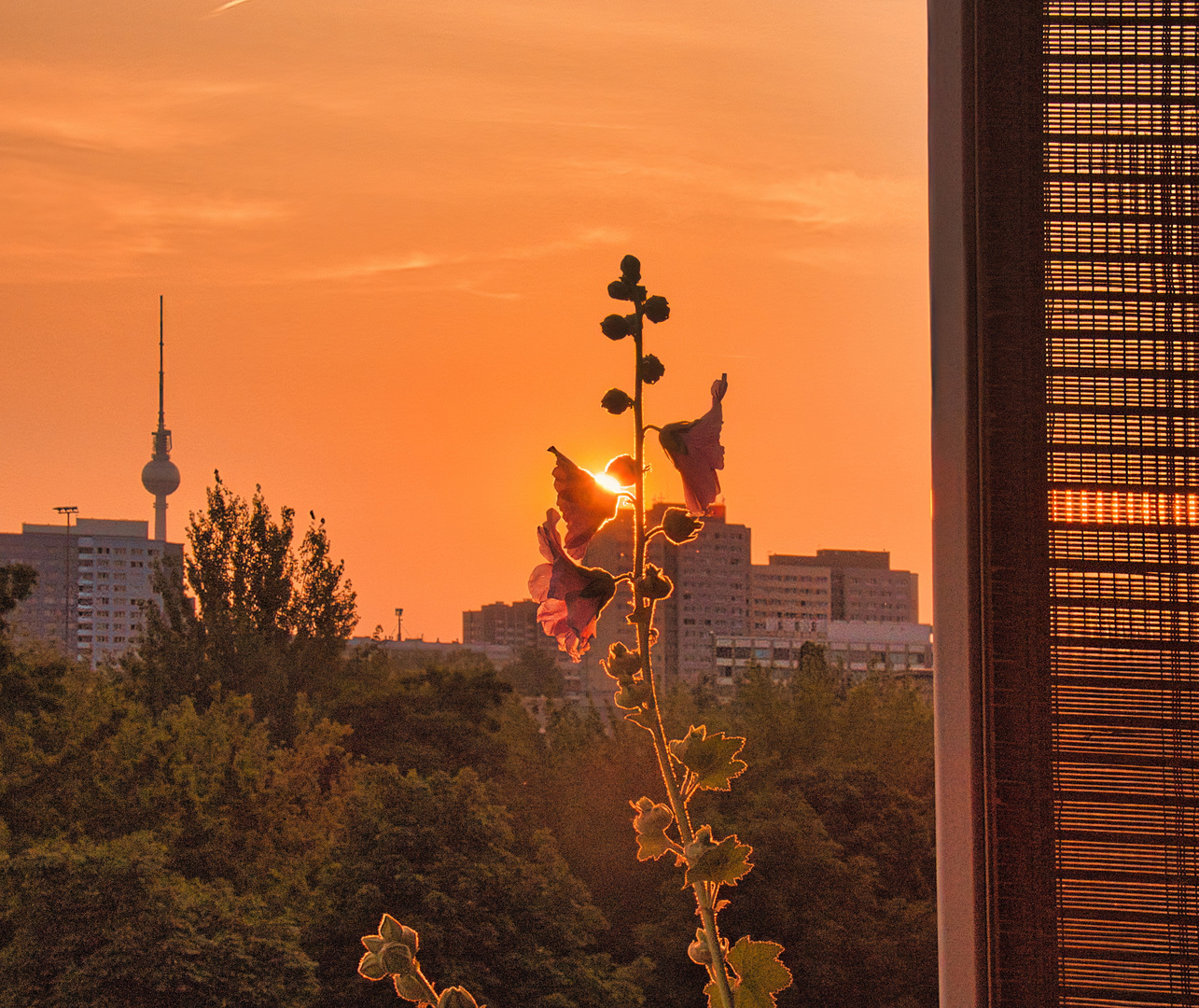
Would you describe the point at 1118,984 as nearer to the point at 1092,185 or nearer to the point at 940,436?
the point at 940,436

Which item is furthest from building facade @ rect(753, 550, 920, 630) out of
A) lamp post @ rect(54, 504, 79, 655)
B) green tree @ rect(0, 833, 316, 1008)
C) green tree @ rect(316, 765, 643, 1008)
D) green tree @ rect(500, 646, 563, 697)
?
green tree @ rect(0, 833, 316, 1008)

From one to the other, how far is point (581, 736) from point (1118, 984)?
7248 millimetres

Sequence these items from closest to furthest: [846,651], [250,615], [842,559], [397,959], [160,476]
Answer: [397,959] < [250,615] < [846,651] < [842,559] < [160,476]

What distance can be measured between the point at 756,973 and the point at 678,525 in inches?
6.9

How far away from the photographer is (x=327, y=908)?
4.68 m

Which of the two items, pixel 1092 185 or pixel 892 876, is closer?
pixel 1092 185

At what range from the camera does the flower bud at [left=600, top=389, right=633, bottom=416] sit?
49 cm

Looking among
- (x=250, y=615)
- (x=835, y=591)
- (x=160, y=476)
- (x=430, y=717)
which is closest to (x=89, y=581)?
(x=250, y=615)

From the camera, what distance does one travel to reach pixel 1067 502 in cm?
80

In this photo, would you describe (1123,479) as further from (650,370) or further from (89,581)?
(89,581)

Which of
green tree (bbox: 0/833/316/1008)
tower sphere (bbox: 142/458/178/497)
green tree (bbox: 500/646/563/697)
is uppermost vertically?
tower sphere (bbox: 142/458/178/497)

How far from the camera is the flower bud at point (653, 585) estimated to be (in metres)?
0.43

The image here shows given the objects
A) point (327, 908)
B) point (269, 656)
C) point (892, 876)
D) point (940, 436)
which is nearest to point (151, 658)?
A: point (269, 656)

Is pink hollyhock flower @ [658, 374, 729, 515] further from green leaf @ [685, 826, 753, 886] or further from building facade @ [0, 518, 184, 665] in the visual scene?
building facade @ [0, 518, 184, 665]
